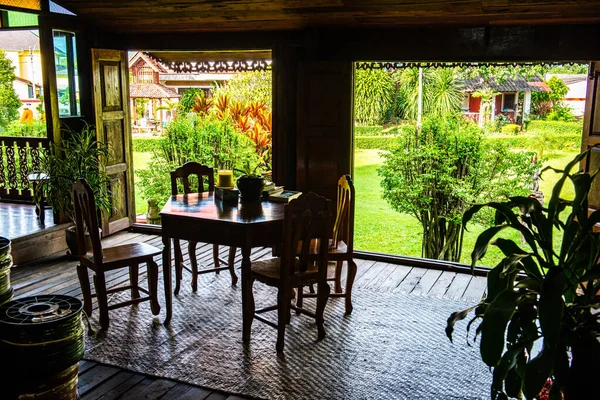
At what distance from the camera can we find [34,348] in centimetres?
271

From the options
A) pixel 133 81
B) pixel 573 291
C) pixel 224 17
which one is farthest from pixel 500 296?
pixel 133 81

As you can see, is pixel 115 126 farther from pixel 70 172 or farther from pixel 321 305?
pixel 321 305

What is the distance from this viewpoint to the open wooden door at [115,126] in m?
6.31

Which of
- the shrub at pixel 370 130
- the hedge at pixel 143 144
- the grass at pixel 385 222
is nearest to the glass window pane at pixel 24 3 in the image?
the grass at pixel 385 222

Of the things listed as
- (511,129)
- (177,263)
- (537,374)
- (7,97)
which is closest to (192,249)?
(177,263)

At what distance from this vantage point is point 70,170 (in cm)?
560

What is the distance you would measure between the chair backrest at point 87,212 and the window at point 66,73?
2344mm

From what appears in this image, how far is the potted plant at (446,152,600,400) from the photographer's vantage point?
209 centimetres

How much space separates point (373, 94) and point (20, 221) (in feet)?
19.8

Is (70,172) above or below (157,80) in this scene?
below

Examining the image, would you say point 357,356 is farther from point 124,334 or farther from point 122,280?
point 122,280

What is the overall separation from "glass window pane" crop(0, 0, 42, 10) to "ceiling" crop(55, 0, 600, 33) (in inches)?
9.3

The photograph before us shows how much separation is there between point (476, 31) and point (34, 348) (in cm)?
417

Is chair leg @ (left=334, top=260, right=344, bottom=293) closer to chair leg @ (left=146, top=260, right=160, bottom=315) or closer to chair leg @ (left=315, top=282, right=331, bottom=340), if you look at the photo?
chair leg @ (left=315, top=282, right=331, bottom=340)
